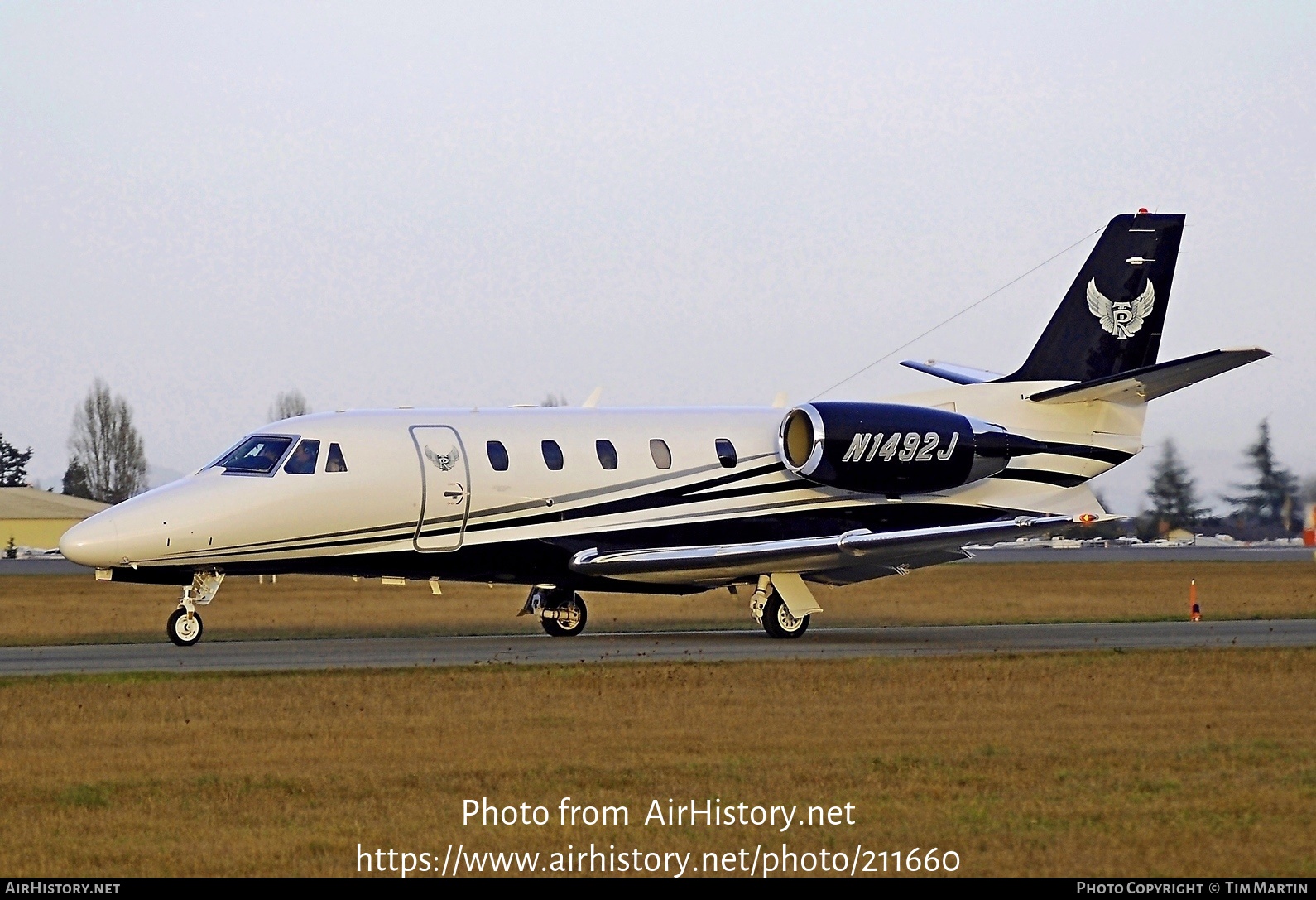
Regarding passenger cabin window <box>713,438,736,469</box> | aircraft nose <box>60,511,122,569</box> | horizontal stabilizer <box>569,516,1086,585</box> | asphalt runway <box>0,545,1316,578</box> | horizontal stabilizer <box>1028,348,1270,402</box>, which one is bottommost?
asphalt runway <box>0,545,1316,578</box>

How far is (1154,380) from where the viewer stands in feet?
83.0

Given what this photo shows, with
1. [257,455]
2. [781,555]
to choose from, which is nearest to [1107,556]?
[781,555]

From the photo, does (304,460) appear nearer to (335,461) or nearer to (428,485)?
(335,461)

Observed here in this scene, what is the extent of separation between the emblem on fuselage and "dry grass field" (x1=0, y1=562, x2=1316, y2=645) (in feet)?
13.7

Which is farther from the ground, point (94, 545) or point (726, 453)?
point (726, 453)

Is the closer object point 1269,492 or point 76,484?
point 1269,492

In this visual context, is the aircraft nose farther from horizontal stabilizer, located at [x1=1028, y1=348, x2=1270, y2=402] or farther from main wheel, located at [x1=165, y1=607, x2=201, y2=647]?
horizontal stabilizer, located at [x1=1028, y1=348, x2=1270, y2=402]

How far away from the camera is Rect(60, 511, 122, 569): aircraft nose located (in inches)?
868

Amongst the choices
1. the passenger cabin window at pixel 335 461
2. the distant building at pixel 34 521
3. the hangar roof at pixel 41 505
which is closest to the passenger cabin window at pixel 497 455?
the passenger cabin window at pixel 335 461

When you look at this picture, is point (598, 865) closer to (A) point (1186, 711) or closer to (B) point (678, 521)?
(A) point (1186, 711)

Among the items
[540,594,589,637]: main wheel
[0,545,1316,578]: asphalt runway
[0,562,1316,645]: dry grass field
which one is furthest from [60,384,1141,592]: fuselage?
[0,545,1316,578]: asphalt runway

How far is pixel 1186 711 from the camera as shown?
15766 mm

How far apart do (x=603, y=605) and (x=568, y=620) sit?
6.82 metres
